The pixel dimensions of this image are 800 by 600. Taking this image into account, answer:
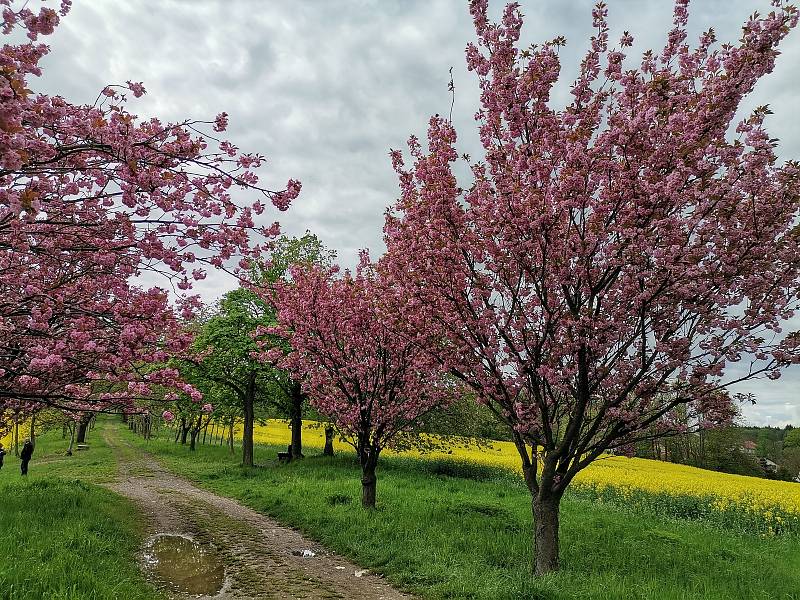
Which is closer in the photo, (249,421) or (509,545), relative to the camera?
(509,545)

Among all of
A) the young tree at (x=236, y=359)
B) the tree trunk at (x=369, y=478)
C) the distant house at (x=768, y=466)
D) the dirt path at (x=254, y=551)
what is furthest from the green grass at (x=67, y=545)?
the distant house at (x=768, y=466)

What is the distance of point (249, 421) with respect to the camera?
27422 millimetres

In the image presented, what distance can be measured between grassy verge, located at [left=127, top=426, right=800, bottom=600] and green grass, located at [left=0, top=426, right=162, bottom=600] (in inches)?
165

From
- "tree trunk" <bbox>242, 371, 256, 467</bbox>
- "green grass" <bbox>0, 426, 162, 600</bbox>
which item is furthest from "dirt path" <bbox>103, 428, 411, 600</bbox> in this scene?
"tree trunk" <bbox>242, 371, 256, 467</bbox>

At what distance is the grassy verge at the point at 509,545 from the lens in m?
8.49

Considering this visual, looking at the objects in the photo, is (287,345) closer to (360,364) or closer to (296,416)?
(296,416)

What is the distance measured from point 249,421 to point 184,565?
1799 cm

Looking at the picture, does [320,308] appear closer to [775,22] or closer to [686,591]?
[686,591]

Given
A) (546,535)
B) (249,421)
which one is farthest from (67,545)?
(249,421)

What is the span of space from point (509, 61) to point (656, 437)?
7.00 m

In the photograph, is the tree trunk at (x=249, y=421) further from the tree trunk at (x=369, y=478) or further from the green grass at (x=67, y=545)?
the tree trunk at (x=369, y=478)

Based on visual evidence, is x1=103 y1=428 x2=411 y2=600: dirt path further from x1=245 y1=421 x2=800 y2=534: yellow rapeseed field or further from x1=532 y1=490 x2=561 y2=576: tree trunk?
x1=245 y1=421 x2=800 y2=534: yellow rapeseed field

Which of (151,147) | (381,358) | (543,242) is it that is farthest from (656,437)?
(151,147)

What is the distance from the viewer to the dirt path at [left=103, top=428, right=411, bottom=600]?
8672 millimetres
